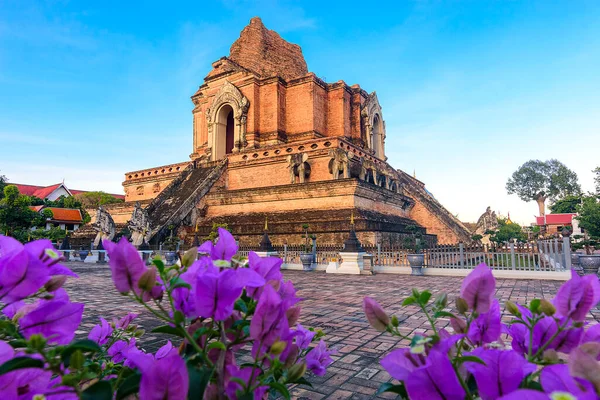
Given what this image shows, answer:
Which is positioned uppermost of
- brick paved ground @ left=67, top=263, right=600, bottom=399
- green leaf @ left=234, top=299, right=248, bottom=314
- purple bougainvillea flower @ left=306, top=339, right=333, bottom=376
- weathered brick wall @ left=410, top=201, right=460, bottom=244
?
weathered brick wall @ left=410, top=201, right=460, bottom=244

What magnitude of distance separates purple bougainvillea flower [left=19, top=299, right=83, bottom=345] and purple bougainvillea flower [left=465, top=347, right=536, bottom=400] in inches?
37.7

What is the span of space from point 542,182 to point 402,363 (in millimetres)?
63699

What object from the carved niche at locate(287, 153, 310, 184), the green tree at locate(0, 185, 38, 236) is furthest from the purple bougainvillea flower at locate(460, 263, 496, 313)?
the green tree at locate(0, 185, 38, 236)

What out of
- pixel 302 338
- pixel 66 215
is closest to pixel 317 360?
pixel 302 338

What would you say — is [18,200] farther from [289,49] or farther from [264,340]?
[289,49]

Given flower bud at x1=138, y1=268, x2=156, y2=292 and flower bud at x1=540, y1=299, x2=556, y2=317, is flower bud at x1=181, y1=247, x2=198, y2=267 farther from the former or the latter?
flower bud at x1=540, y1=299, x2=556, y2=317

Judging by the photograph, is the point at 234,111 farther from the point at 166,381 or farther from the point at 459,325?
the point at 166,381

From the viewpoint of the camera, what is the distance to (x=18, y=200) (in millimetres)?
16031

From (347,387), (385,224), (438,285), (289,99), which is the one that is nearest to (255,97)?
(289,99)

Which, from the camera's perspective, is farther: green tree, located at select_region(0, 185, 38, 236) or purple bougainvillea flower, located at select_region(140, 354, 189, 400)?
green tree, located at select_region(0, 185, 38, 236)

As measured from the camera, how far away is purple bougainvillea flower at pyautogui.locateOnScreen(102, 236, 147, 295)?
847 millimetres

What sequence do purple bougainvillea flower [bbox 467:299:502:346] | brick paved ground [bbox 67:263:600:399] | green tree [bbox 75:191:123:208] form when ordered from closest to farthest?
purple bougainvillea flower [bbox 467:299:502:346], brick paved ground [bbox 67:263:600:399], green tree [bbox 75:191:123:208]

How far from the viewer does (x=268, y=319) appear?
89 centimetres

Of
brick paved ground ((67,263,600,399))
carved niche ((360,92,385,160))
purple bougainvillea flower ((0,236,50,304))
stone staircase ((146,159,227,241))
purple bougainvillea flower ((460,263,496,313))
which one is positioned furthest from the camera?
carved niche ((360,92,385,160))
